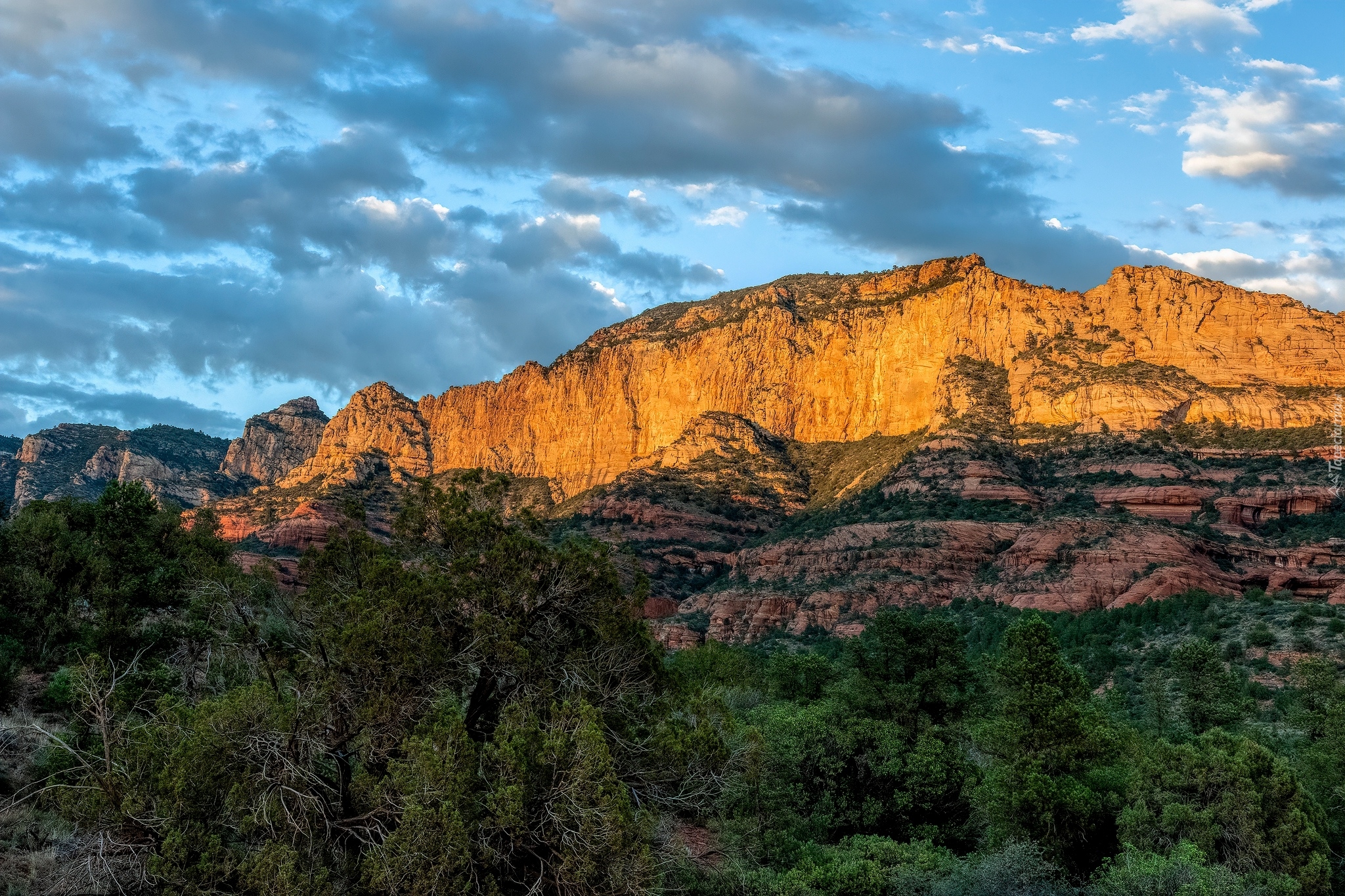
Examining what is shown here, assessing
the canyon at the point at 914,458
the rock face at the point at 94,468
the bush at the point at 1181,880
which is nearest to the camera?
the bush at the point at 1181,880

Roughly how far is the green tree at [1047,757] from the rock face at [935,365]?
82354mm

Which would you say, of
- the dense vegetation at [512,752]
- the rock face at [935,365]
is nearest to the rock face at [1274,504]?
the rock face at [935,365]

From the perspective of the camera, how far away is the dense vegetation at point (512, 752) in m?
18.6

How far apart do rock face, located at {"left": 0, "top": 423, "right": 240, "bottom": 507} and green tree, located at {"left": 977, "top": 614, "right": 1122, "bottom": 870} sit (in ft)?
531

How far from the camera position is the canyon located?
93500mm

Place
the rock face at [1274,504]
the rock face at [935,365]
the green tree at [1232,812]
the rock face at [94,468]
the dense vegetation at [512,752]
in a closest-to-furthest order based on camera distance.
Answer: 1. the dense vegetation at [512,752]
2. the green tree at [1232,812]
3. the rock face at [1274,504]
4. the rock face at [935,365]
5. the rock face at [94,468]

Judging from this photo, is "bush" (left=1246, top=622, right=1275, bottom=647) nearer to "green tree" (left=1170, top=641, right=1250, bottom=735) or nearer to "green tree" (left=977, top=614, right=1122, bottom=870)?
"green tree" (left=1170, top=641, right=1250, bottom=735)

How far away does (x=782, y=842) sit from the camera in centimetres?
3136

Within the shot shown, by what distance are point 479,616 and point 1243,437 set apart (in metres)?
108

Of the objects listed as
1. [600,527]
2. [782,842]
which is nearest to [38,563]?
[782,842]

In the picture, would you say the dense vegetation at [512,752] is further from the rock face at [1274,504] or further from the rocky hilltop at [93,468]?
the rocky hilltop at [93,468]

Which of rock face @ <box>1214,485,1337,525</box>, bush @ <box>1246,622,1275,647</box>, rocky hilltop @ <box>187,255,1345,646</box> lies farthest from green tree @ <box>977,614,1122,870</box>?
rock face @ <box>1214,485,1337,525</box>

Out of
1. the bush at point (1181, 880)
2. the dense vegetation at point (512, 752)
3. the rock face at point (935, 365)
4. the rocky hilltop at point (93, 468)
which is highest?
the rock face at point (935, 365)

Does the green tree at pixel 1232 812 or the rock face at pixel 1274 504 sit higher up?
the rock face at pixel 1274 504
